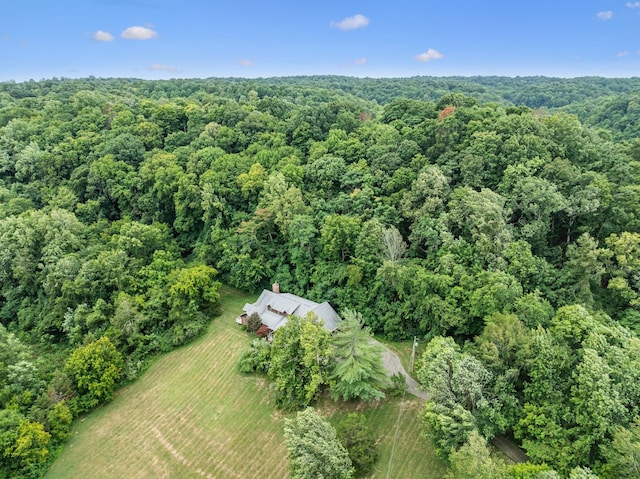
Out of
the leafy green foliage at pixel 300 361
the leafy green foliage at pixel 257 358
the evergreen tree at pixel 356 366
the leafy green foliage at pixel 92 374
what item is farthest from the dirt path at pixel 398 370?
the leafy green foliage at pixel 92 374

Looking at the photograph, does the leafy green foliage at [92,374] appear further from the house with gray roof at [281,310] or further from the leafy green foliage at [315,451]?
the leafy green foliage at [315,451]

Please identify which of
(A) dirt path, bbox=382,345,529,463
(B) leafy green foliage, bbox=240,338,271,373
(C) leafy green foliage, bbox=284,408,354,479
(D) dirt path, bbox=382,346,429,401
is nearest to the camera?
(C) leafy green foliage, bbox=284,408,354,479

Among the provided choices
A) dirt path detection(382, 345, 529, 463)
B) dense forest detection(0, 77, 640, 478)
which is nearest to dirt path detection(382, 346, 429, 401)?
dirt path detection(382, 345, 529, 463)

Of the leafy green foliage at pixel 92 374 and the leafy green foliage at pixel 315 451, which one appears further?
the leafy green foliage at pixel 92 374

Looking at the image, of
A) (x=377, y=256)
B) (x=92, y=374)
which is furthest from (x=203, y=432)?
(x=377, y=256)

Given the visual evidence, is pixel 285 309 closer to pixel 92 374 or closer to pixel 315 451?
pixel 92 374

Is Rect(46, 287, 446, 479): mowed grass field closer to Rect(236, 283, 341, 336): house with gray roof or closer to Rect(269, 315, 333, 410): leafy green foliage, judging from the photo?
Rect(269, 315, 333, 410): leafy green foliage
